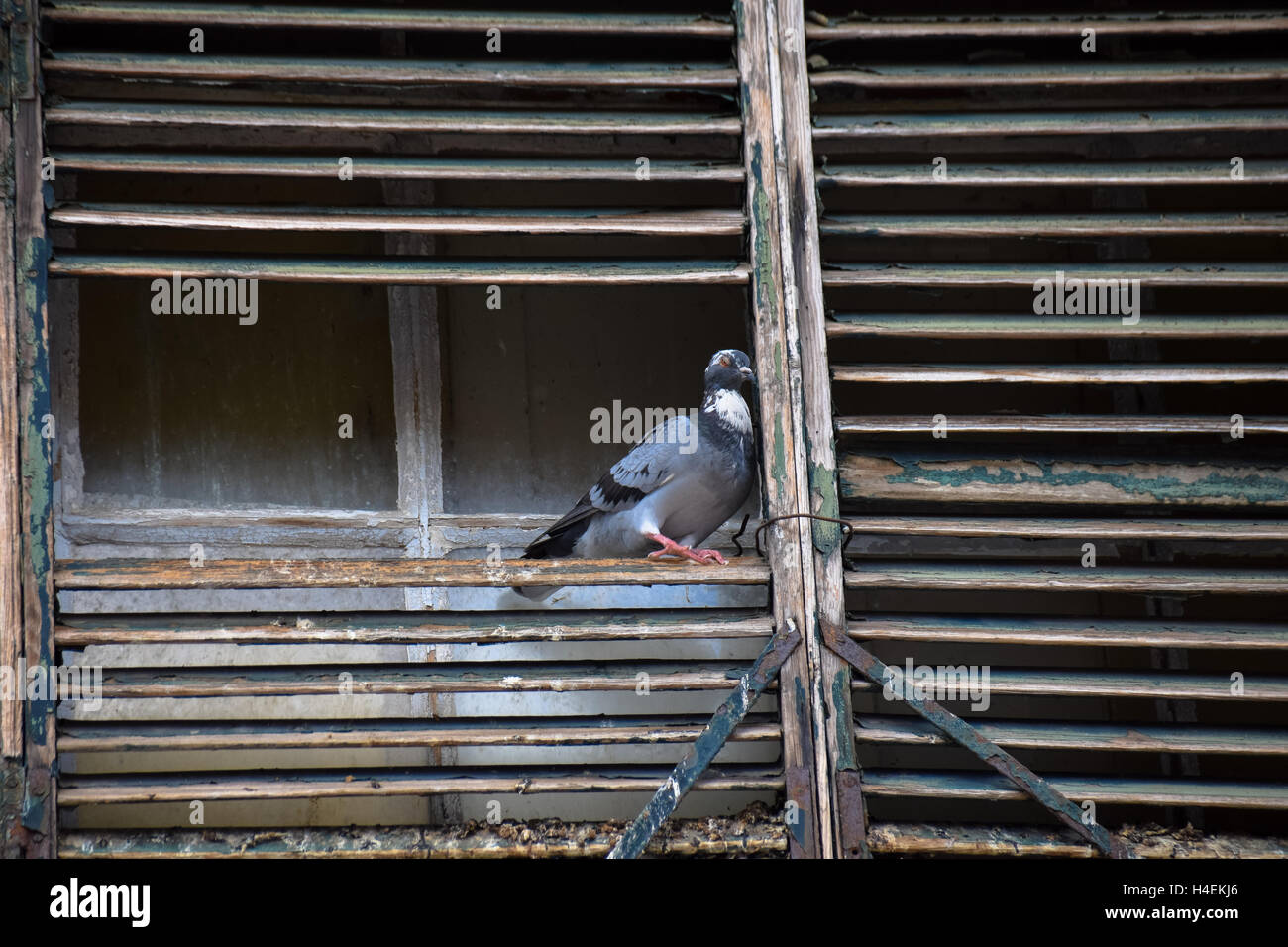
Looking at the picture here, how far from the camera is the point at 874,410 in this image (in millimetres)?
4121

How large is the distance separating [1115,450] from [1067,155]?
5.22 feet

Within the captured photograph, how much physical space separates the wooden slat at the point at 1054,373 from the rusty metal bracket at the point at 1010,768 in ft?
2.61

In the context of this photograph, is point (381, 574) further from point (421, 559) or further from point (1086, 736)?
point (1086, 736)

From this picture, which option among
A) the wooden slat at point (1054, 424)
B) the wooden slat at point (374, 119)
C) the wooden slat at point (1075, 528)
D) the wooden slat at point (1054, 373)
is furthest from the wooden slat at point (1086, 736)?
the wooden slat at point (374, 119)

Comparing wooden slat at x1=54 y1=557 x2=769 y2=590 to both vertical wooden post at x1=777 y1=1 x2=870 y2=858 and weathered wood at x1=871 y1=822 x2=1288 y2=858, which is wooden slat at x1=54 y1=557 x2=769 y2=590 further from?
weathered wood at x1=871 y1=822 x2=1288 y2=858

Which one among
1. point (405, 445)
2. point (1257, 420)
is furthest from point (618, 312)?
point (1257, 420)

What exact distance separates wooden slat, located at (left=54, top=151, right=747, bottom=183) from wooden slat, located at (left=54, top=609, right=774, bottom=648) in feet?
4.03

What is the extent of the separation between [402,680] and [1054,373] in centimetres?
200

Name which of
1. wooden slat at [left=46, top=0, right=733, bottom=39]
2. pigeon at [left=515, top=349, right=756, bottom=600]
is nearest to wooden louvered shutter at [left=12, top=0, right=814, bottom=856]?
wooden slat at [left=46, top=0, right=733, bottom=39]

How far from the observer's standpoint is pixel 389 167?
288 centimetres

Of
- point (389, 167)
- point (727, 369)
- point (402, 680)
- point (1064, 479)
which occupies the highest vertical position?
point (389, 167)

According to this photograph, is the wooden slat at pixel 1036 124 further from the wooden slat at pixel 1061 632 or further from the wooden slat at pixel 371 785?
the wooden slat at pixel 371 785

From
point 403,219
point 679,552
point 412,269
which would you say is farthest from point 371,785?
point 403,219

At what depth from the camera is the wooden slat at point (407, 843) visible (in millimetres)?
2668
